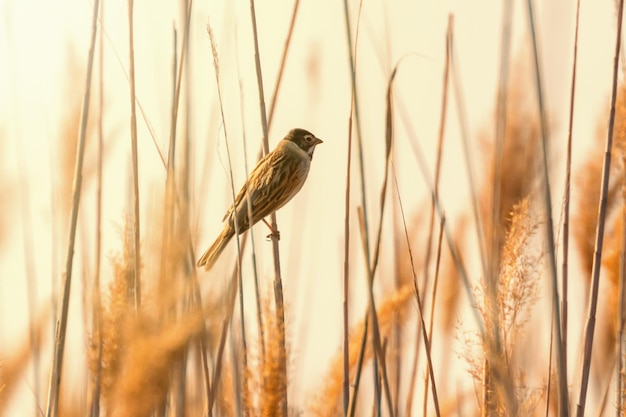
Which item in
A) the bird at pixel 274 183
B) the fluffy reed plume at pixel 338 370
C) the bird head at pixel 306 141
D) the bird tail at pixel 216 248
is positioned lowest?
the fluffy reed plume at pixel 338 370

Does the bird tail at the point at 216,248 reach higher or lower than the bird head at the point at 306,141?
lower

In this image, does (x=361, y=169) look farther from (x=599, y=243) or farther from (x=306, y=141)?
(x=306, y=141)

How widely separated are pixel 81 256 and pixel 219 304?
1525mm

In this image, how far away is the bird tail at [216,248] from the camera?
3.10m

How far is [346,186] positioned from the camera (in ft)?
7.06

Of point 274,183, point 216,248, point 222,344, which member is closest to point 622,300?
point 222,344

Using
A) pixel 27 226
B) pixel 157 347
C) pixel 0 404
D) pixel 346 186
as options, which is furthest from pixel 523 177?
pixel 27 226

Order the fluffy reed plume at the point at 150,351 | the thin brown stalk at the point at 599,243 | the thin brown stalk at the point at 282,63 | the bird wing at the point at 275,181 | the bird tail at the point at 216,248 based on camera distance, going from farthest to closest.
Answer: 1. the bird wing at the point at 275,181
2. the bird tail at the point at 216,248
3. the thin brown stalk at the point at 282,63
4. the thin brown stalk at the point at 599,243
5. the fluffy reed plume at the point at 150,351

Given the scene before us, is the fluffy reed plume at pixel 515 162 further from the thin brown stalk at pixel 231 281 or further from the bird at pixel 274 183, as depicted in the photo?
the bird at pixel 274 183

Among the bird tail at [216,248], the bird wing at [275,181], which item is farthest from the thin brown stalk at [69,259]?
the bird wing at [275,181]

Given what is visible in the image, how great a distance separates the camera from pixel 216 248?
3143 mm

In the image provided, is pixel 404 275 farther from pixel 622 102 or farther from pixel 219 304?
pixel 219 304

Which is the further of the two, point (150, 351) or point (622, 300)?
point (622, 300)

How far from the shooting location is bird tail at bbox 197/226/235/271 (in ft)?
10.2
